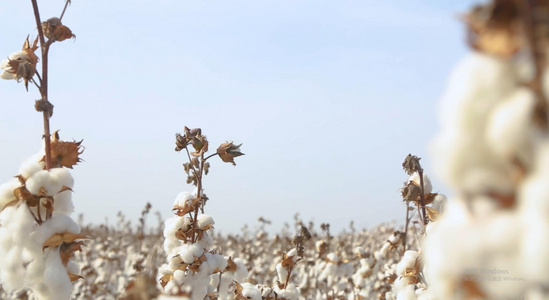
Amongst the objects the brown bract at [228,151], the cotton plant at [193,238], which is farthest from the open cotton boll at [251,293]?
the brown bract at [228,151]

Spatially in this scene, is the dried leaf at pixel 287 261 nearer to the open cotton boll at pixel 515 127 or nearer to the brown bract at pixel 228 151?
the brown bract at pixel 228 151

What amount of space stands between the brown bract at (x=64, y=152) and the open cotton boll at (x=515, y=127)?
2.03m

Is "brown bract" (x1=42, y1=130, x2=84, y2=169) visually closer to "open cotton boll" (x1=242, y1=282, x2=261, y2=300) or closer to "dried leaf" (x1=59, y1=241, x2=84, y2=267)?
"dried leaf" (x1=59, y1=241, x2=84, y2=267)

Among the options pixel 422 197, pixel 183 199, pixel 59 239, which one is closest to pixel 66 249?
pixel 59 239

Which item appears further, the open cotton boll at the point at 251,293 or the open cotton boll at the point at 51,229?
the open cotton boll at the point at 251,293

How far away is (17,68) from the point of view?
8.19 feet

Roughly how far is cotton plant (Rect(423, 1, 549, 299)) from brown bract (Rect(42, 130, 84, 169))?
1.93 metres

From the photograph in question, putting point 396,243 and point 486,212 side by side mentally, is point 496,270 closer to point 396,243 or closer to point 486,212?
point 486,212

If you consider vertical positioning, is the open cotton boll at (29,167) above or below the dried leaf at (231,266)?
below

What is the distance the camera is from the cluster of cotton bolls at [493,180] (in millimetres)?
786

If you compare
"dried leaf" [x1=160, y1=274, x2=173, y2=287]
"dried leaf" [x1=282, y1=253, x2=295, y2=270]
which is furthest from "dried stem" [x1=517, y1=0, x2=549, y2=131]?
"dried leaf" [x1=282, y1=253, x2=295, y2=270]

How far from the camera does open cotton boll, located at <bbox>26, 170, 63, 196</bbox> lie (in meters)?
2.19

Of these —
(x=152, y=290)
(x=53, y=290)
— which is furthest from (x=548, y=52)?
(x=53, y=290)

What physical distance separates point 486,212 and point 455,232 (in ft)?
0.19
